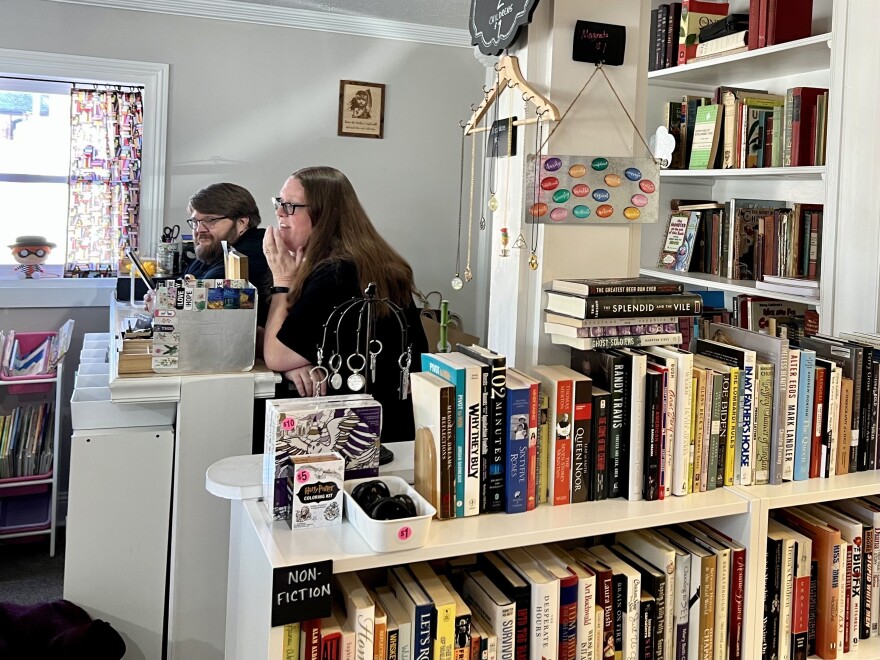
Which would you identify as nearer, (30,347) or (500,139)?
(500,139)

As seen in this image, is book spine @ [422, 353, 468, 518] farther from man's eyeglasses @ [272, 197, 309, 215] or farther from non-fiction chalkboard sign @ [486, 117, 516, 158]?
man's eyeglasses @ [272, 197, 309, 215]

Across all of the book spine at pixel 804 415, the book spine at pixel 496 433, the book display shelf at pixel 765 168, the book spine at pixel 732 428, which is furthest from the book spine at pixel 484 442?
the book display shelf at pixel 765 168

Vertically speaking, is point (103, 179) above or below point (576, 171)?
above

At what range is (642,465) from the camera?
4.48ft

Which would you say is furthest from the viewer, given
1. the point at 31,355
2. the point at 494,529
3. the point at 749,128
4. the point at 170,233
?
the point at 170,233

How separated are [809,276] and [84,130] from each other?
3.16 meters

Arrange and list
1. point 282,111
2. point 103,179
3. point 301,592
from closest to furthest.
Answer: point 301,592, point 103,179, point 282,111

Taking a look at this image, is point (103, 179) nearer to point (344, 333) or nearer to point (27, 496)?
point (27, 496)

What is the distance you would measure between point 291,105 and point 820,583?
10.7 feet

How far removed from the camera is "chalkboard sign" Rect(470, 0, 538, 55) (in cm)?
140

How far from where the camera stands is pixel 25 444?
3.20 metres

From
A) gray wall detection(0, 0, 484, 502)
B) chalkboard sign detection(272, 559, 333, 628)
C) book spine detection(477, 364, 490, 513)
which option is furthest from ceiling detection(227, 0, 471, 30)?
chalkboard sign detection(272, 559, 333, 628)

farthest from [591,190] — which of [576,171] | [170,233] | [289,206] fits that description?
[170,233]

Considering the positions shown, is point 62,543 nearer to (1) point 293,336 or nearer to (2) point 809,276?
(1) point 293,336
